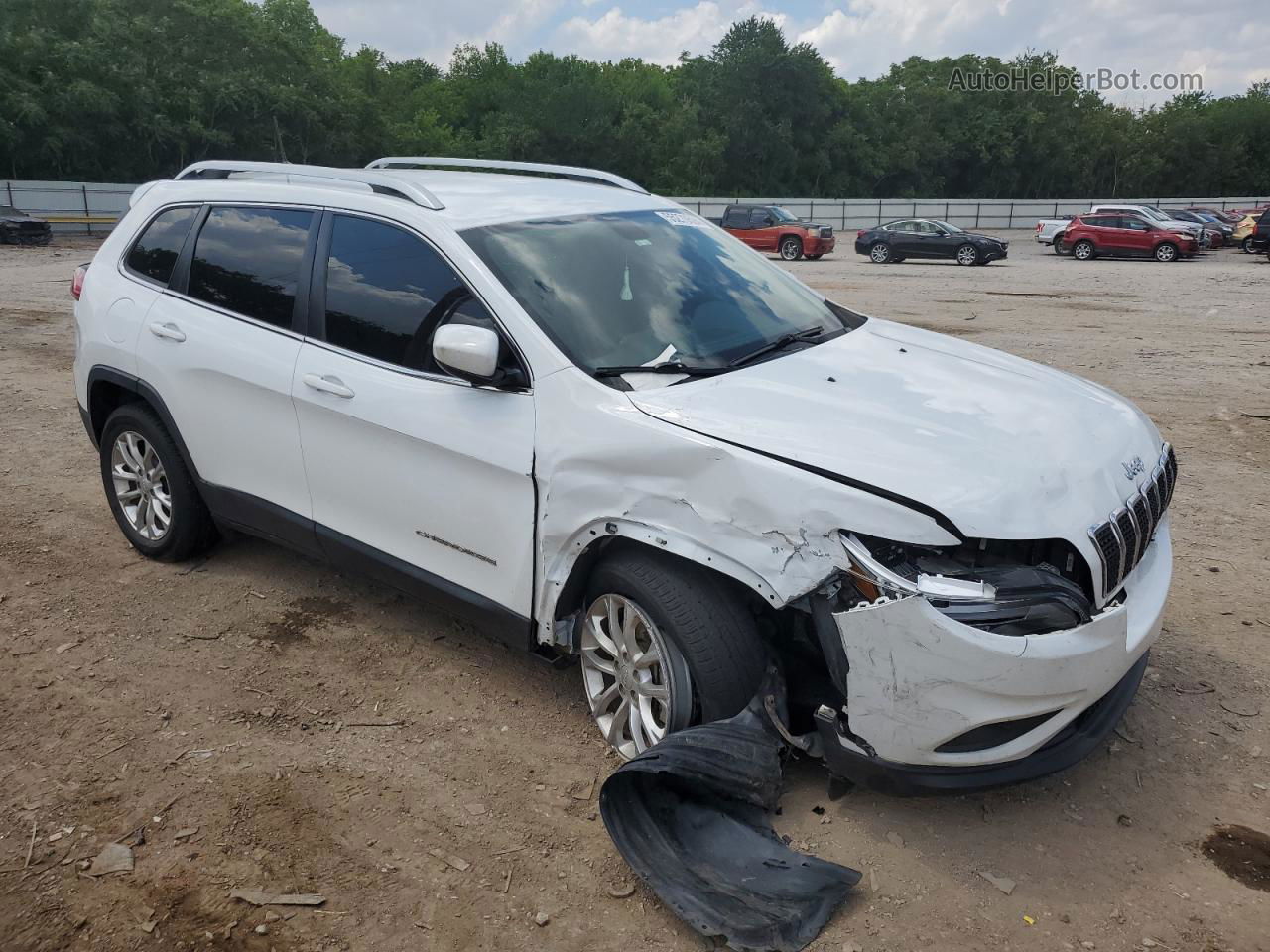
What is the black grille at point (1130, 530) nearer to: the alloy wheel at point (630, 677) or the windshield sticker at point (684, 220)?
the alloy wheel at point (630, 677)

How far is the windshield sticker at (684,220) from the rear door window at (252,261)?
1.49 meters

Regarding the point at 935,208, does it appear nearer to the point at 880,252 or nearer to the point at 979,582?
the point at 880,252

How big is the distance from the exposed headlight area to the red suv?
31.3 metres

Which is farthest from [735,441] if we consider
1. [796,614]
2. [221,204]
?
[221,204]

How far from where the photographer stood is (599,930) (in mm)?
2738

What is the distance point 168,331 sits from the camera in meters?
4.59

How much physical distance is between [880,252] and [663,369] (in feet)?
95.7

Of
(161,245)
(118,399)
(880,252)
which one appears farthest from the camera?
(880,252)

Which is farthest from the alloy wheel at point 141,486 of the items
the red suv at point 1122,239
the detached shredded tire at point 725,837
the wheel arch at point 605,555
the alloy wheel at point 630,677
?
the red suv at point 1122,239

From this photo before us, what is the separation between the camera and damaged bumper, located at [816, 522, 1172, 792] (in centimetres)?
264

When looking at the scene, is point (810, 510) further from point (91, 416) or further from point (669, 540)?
point (91, 416)

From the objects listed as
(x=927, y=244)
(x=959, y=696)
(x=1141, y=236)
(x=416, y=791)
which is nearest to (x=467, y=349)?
(x=416, y=791)

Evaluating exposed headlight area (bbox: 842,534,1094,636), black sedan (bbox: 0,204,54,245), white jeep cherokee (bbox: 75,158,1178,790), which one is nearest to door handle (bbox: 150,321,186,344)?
white jeep cherokee (bbox: 75,158,1178,790)

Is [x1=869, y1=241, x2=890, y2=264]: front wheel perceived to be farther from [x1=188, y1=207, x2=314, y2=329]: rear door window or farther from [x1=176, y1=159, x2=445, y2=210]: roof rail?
[x1=188, y1=207, x2=314, y2=329]: rear door window
